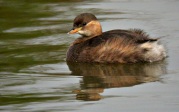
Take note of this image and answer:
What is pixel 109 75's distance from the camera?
9.49 metres

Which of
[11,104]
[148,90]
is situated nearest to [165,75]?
[148,90]

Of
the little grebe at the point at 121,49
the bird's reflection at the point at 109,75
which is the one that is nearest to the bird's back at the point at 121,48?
the little grebe at the point at 121,49

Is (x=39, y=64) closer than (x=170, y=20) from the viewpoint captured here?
Yes

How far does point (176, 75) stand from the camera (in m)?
9.21

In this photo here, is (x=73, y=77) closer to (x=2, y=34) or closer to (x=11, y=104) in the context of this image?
(x=11, y=104)

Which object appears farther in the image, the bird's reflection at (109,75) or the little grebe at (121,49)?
the little grebe at (121,49)

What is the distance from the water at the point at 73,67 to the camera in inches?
319

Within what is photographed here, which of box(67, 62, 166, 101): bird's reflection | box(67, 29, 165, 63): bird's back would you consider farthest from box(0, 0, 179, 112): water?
box(67, 29, 165, 63): bird's back

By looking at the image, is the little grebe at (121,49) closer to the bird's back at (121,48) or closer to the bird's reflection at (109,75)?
the bird's back at (121,48)

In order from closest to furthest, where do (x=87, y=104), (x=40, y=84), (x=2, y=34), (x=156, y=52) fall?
(x=87, y=104) → (x=40, y=84) → (x=156, y=52) → (x=2, y=34)

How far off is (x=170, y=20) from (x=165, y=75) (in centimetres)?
315

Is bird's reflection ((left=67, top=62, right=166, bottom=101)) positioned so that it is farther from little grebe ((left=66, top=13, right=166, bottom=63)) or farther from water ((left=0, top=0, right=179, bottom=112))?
little grebe ((left=66, top=13, right=166, bottom=63))

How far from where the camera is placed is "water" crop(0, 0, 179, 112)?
8.10m

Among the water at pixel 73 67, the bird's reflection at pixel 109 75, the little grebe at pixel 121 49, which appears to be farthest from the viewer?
the little grebe at pixel 121 49
